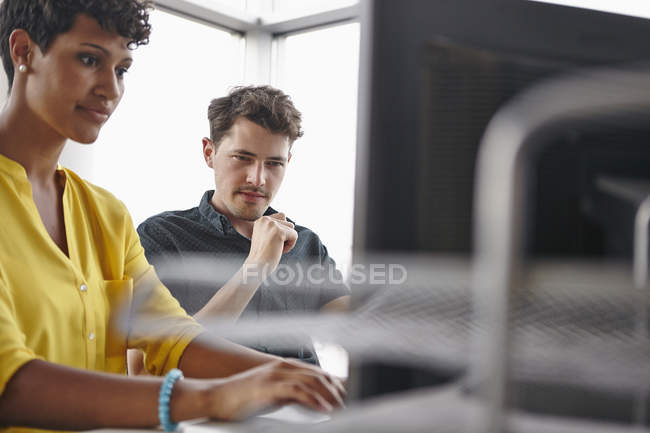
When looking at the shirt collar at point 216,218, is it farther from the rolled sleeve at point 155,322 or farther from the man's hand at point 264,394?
the man's hand at point 264,394

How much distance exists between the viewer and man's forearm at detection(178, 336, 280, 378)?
1.07 m

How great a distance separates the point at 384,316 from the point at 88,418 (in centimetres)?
47

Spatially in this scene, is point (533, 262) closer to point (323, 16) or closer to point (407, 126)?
point (407, 126)

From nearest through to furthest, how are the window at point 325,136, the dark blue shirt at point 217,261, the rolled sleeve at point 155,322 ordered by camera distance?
the rolled sleeve at point 155,322
the dark blue shirt at point 217,261
the window at point 325,136

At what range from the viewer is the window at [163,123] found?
9.30ft

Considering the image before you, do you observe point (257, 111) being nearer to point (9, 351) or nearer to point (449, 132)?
point (9, 351)

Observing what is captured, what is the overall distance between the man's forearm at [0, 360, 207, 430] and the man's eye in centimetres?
53

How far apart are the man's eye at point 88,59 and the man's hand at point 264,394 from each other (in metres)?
0.63

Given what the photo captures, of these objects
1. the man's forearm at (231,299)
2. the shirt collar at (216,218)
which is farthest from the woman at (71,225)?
the shirt collar at (216,218)

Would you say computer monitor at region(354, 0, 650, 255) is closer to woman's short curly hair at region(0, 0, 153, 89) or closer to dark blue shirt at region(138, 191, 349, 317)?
woman's short curly hair at region(0, 0, 153, 89)

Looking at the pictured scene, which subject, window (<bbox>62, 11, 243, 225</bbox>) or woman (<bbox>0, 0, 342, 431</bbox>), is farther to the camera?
window (<bbox>62, 11, 243, 225</bbox>)

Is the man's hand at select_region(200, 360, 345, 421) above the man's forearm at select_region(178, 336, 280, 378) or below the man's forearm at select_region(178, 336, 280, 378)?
above

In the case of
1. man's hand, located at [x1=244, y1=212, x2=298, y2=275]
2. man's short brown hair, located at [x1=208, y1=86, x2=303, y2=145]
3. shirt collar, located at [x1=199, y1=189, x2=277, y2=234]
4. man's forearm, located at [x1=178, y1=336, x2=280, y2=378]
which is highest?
man's short brown hair, located at [x1=208, y1=86, x2=303, y2=145]

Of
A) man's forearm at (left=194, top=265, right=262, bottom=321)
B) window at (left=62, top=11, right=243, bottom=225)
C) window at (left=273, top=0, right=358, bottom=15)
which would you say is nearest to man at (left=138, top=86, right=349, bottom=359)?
man's forearm at (left=194, top=265, right=262, bottom=321)
